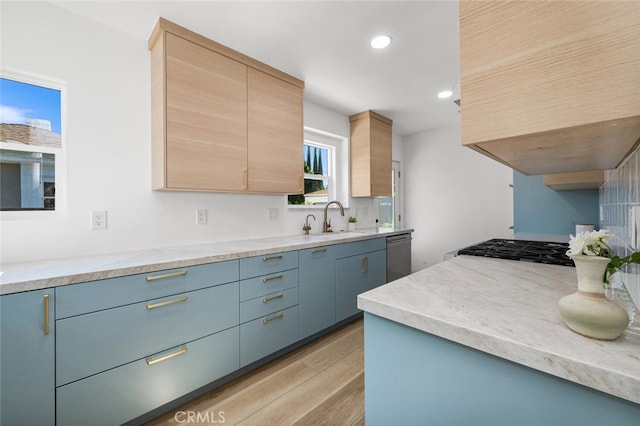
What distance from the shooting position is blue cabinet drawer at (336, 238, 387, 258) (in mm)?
2588

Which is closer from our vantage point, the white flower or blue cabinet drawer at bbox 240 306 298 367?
the white flower

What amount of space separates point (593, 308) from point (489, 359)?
9.2 inches

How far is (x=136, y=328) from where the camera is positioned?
1408 millimetres

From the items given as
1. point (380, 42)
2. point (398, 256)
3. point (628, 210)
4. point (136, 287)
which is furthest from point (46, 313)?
point (398, 256)

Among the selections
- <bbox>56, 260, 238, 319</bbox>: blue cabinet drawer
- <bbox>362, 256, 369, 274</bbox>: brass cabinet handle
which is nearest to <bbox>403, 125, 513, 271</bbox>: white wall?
<bbox>362, 256, 369, 274</bbox>: brass cabinet handle

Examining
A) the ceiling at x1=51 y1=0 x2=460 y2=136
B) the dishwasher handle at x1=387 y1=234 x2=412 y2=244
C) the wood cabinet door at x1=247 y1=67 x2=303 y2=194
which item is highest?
the ceiling at x1=51 y1=0 x2=460 y2=136

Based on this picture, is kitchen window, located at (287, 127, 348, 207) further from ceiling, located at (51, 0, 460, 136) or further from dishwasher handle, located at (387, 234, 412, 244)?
dishwasher handle, located at (387, 234, 412, 244)

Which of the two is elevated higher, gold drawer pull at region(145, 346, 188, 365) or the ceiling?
the ceiling

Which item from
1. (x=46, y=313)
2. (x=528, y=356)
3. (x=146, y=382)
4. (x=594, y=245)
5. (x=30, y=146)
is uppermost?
(x=30, y=146)

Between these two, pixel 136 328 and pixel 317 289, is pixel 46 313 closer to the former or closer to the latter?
pixel 136 328

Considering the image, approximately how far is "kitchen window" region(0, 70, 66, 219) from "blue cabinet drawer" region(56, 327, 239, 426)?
1086mm
